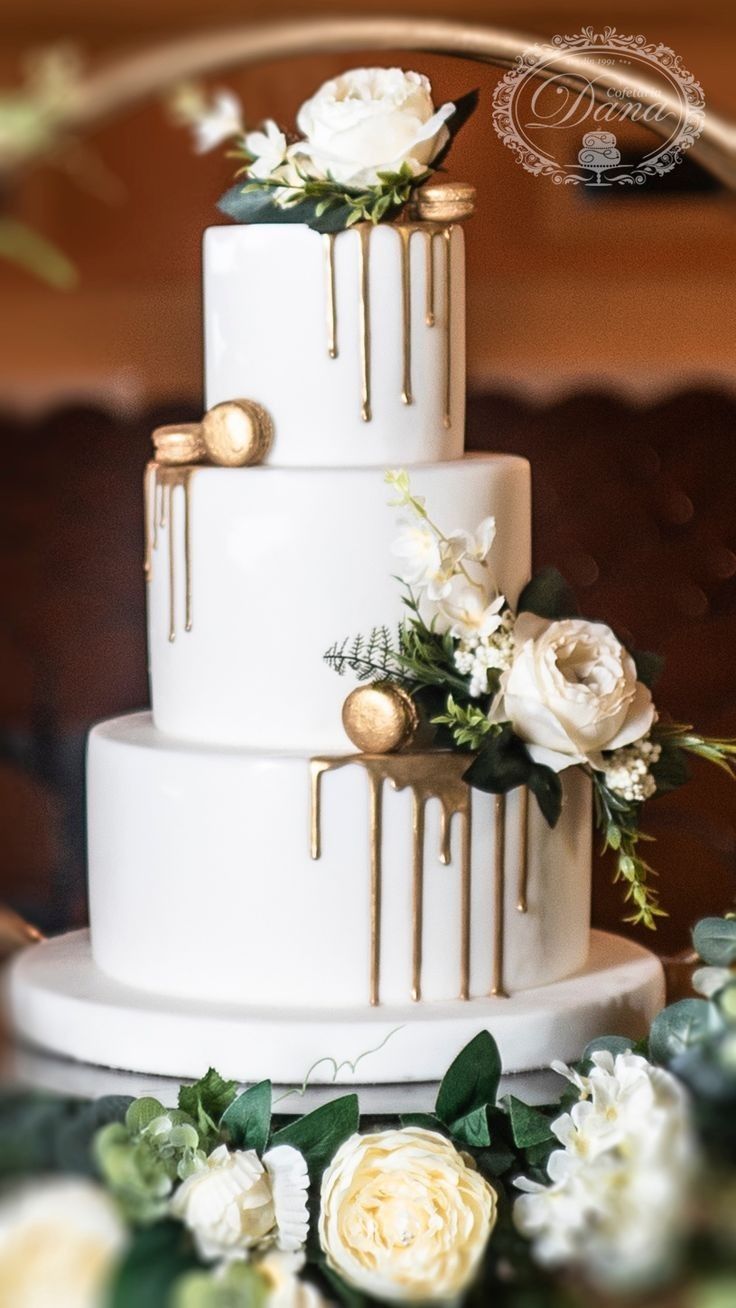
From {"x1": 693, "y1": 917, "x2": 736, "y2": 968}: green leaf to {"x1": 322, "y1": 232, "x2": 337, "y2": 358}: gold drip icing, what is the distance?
571mm

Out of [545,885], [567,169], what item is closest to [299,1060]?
[545,885]

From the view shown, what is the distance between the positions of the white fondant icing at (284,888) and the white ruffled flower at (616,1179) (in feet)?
0.57

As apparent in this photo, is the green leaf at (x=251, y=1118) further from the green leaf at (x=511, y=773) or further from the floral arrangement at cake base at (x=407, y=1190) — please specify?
the green leaf at (x=511, y=773)

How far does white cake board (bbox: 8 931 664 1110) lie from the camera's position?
130cm

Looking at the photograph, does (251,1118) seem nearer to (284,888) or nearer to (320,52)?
(284,888)

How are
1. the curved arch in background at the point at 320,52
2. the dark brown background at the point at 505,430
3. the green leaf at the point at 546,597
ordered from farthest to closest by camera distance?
the dark brown background at the point at 505,430 → the green leaf at the point at 546,597 → the curved arch in background at the point at 320,52

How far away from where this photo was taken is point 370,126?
4.49 ft

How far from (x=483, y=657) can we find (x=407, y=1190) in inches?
16.4

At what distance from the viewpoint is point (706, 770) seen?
262 cm

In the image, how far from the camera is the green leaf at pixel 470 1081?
127 cm

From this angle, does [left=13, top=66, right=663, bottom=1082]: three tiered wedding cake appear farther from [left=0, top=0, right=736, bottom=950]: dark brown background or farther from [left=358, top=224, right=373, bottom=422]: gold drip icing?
[left=0, top=0, right=736, bottom=950]: dark brown background

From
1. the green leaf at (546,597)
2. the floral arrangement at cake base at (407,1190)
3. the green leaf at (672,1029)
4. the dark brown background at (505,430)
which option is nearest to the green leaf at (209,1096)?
the floral arrangement at cake base at (407,1190)

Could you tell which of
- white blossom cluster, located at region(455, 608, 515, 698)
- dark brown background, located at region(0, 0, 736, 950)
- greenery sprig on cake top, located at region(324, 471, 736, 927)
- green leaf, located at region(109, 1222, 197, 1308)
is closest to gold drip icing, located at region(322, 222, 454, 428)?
greenery sprig on cake top, located at region(324, 471, 736, 927)

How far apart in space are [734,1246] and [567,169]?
5.05ft
